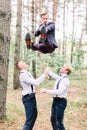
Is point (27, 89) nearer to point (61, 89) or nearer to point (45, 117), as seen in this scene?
point (61, 89)

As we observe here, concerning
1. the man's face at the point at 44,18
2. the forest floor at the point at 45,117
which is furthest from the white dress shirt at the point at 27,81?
the forest floor at the point at 45,117

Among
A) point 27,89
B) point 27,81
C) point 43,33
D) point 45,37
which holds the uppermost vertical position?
point 43,33

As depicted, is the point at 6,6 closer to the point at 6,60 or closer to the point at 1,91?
the point at 6,60

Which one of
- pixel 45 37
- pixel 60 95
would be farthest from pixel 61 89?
pixel 45 37

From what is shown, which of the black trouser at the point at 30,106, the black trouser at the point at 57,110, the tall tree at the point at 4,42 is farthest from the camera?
the tall tree at the point at 4,42

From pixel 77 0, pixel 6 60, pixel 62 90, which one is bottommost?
pixel 62 90

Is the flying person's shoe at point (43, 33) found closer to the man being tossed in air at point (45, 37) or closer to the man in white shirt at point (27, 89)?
the man being tossed in air at point (45, 37)

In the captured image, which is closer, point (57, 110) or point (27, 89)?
point (57, 110)

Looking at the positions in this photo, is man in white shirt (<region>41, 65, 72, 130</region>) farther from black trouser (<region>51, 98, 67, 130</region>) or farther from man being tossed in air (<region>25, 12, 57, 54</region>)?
man being tossed in air (<region>25, 12, 57, 54</region>)

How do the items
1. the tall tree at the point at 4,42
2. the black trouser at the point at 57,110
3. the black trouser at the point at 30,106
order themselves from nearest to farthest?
the black trouser at the point at 57,110, the black trouser at the point at 30,106, the tall tree at the point at 4,42

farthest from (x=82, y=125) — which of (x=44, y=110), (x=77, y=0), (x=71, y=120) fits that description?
(x=77, y=0)

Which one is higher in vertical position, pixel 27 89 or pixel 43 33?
pixel 43 33

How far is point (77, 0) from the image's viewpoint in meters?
46.5

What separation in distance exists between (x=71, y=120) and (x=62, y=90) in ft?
14.3
